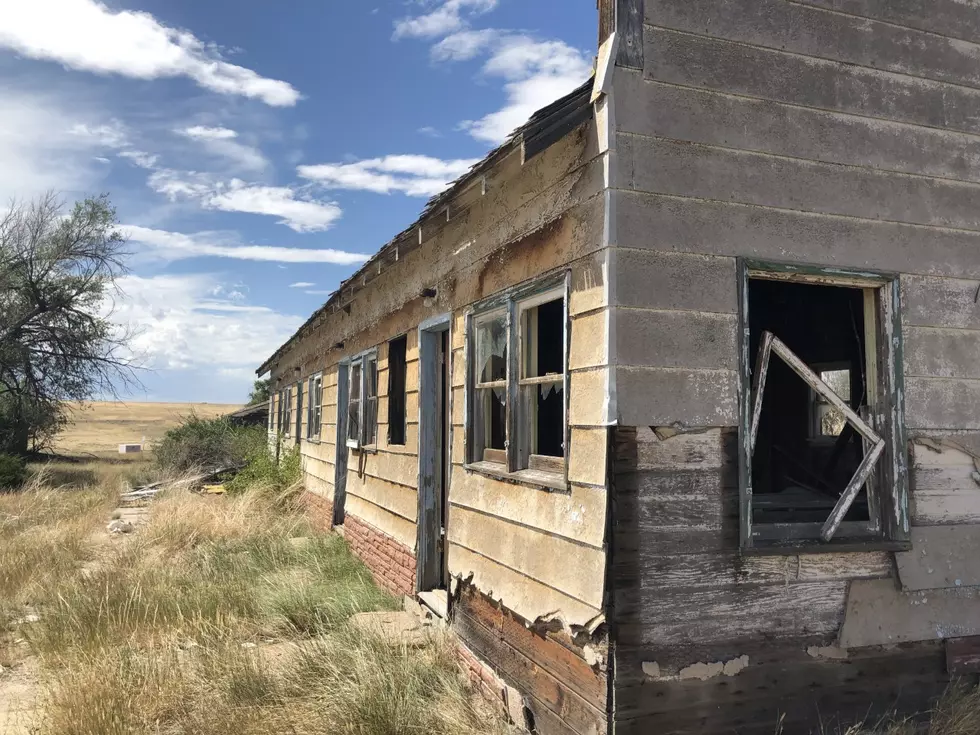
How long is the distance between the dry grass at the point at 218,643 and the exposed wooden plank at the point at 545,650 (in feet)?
1.53

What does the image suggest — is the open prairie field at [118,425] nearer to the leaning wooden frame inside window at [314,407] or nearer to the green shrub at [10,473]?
the green shrub at [10,473]

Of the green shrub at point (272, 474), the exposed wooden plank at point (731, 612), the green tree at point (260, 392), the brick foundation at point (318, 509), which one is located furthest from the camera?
the green tree at point (260, 392)

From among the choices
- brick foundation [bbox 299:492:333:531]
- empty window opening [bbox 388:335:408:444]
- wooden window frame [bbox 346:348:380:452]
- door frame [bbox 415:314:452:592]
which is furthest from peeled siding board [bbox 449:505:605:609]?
brick foundation [bbox 299:492:333:531]

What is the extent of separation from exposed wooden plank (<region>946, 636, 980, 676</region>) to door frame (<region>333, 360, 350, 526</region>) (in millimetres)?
7940

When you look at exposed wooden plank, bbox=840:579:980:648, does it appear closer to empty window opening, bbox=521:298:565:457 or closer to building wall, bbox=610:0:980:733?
building wall, bbox=610:0:980:733

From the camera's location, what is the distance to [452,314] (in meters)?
6.14

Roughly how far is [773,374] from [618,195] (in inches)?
211

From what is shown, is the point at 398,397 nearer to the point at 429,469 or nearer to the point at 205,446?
the point at 429,469

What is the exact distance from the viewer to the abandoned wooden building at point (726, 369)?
377 cm

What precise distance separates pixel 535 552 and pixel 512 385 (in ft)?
3.49

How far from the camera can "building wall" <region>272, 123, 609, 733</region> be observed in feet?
12.6

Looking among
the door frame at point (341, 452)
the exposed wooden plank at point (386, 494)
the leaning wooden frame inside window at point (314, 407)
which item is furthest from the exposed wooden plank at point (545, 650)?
the leaning wooden frame inside window at point (314, 407)

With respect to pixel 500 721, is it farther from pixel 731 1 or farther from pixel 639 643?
pixel 731 1

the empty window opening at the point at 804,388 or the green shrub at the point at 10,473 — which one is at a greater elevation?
the empty window opening at the point at 804,388
